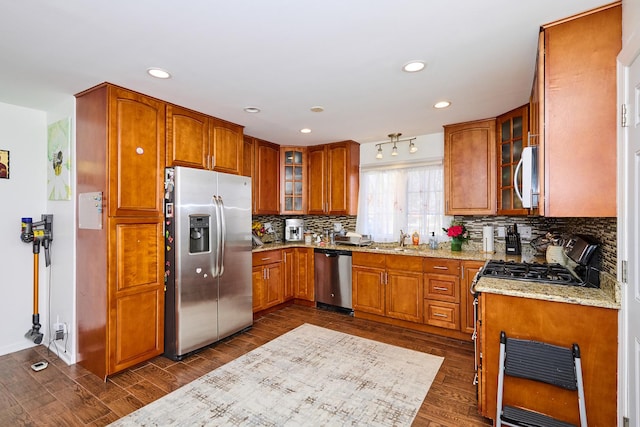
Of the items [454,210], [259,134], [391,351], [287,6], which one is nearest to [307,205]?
[259,134]

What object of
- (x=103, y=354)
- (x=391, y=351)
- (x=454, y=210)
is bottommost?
(x=391, y=351)

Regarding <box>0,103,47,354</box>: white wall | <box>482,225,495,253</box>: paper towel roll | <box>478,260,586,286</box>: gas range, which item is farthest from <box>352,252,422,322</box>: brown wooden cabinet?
<box>0,103,47,354</box>: white wall

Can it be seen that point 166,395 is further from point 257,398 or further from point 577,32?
point 577,32

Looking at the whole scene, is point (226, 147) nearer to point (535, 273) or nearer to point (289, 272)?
point (289, 272)

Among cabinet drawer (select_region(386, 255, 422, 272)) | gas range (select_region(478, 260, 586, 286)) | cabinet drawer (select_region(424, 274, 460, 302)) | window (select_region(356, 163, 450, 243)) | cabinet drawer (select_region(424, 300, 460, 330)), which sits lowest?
cabinet drawer (select_region(424, 300, 460, 330))

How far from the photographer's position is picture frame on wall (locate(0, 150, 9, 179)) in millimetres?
2900

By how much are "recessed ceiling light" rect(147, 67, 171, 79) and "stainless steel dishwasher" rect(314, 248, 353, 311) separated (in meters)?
2.80

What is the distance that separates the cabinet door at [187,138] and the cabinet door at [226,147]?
84 mm

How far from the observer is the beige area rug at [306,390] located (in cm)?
201

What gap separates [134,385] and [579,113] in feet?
11.5

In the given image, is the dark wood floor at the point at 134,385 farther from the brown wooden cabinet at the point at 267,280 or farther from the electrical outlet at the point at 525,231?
the electrical outlet at the point at 525,231

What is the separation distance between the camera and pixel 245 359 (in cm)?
284

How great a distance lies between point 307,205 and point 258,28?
323cm

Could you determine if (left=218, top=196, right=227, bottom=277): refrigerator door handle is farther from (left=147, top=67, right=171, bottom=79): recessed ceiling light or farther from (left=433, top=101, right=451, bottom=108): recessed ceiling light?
(left=433, top=101, right=451, bottom=108): recessed ceiling light
